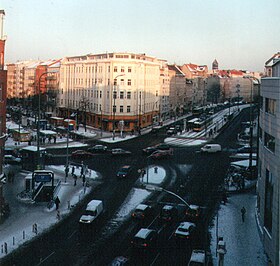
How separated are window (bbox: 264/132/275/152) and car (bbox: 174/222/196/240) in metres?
5.24

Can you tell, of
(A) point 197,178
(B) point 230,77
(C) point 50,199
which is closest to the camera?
(C) point 50,199

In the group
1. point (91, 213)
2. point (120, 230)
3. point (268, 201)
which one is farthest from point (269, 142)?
point (91, 213)

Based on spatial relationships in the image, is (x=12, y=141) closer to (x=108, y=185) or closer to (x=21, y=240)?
(x=108, y=185)

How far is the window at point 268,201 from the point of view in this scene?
1792 centimetres

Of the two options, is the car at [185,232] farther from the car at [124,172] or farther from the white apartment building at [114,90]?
the white apartment building at [114,90]

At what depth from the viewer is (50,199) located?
26.6 metres

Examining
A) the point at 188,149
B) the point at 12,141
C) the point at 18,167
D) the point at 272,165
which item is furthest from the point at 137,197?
the point at 12,141

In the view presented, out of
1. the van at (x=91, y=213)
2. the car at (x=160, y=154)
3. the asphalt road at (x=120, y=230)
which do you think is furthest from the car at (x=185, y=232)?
the car at (x=160, y=154)

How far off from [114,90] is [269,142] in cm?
4370

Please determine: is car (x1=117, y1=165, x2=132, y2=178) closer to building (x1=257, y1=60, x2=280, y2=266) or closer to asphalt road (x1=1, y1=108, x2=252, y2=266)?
asphalt road (x1=1, y1=108, x2=252, y2=266)

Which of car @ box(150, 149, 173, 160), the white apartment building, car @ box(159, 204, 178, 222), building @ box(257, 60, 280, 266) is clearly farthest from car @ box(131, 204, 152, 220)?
the white apartment building

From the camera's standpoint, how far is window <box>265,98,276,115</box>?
18.4 meters

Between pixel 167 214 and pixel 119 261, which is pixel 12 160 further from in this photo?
pixel 119 261

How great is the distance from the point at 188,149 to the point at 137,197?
1910 centimetres
